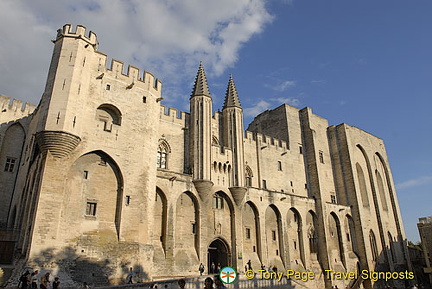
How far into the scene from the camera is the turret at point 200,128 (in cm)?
2436

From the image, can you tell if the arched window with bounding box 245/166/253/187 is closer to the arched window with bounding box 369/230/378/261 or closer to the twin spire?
the twin spire

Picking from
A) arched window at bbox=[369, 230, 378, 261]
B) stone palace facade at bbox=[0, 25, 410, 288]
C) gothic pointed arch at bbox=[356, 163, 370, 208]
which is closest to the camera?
stone palace facade at bbox=[0, 25, 410, 288]

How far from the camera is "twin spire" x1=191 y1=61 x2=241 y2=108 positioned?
88.1 feet

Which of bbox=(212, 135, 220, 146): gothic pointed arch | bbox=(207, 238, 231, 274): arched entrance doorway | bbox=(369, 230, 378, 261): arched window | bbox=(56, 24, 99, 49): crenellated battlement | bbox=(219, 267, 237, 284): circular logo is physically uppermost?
bbox=(56, 24, 99, 49): crenellated battlement

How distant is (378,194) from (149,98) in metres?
32.5

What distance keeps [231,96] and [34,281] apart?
814 inches

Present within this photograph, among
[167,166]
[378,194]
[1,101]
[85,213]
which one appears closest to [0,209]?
[1,101]

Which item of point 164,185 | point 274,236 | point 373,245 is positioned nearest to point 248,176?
point 274,236

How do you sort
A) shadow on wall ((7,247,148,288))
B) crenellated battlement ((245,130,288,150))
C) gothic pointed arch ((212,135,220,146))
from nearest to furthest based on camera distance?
shadow on wall ((7,247,148,288)), gothic pointed arch ((212,135,220,146)), crenellated battlement ((245,130,288,150))

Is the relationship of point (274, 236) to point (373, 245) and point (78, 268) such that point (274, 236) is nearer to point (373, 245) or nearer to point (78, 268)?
point (373, 245)

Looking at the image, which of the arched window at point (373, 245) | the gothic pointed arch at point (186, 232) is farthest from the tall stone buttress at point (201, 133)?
the arched window at point (373, 245)

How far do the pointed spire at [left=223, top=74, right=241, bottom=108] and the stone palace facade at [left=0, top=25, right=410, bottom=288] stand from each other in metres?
0.12

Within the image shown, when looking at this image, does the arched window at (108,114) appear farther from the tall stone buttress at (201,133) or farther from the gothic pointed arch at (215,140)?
the gothic pointed arch at (215,140)

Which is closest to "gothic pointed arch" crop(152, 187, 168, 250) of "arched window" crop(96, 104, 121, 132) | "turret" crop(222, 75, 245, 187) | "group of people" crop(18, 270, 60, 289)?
"arched window" crop(96, 104, 121, 132)
